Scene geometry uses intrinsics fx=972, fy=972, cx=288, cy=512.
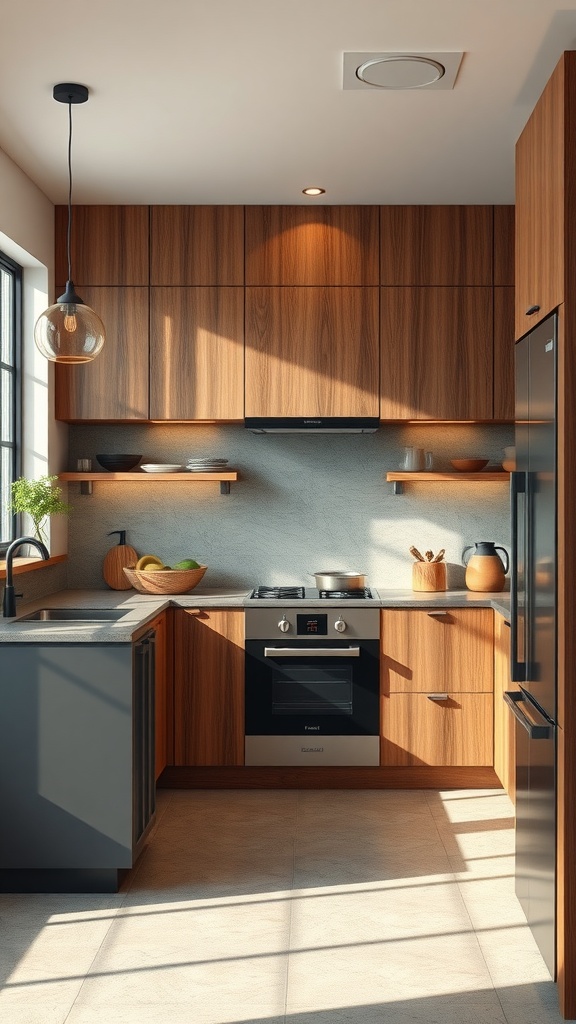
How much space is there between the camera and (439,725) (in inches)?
179

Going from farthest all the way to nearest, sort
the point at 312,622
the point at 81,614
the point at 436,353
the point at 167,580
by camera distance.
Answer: the point at 436,353 → the point at 167,580 → the point at 312,622 → the point at 81,614

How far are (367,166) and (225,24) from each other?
1.39 metres

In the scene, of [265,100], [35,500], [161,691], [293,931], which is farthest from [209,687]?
[265,100]

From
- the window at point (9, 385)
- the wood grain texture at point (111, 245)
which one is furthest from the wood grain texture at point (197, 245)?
the window at point (9, 385)

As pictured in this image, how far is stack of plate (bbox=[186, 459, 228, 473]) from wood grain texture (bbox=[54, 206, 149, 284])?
0.93m

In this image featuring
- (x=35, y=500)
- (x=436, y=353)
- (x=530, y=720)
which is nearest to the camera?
(x=530, y=720)

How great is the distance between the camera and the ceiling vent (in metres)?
3.13

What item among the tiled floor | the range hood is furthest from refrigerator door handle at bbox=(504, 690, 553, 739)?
the range hood

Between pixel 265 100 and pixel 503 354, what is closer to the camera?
pixel 265 100

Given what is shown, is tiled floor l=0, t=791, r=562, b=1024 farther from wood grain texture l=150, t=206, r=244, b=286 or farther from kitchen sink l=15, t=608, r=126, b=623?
wood grain texture l=150, t=206, r=244, b=286

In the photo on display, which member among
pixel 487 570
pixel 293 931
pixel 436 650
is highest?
pixel 487 570

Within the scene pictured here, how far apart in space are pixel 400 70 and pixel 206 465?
2.24m

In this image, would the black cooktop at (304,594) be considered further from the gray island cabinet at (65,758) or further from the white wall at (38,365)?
the gray island cabinet at (65,758)

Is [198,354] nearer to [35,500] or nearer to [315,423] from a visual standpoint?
[315,423]
